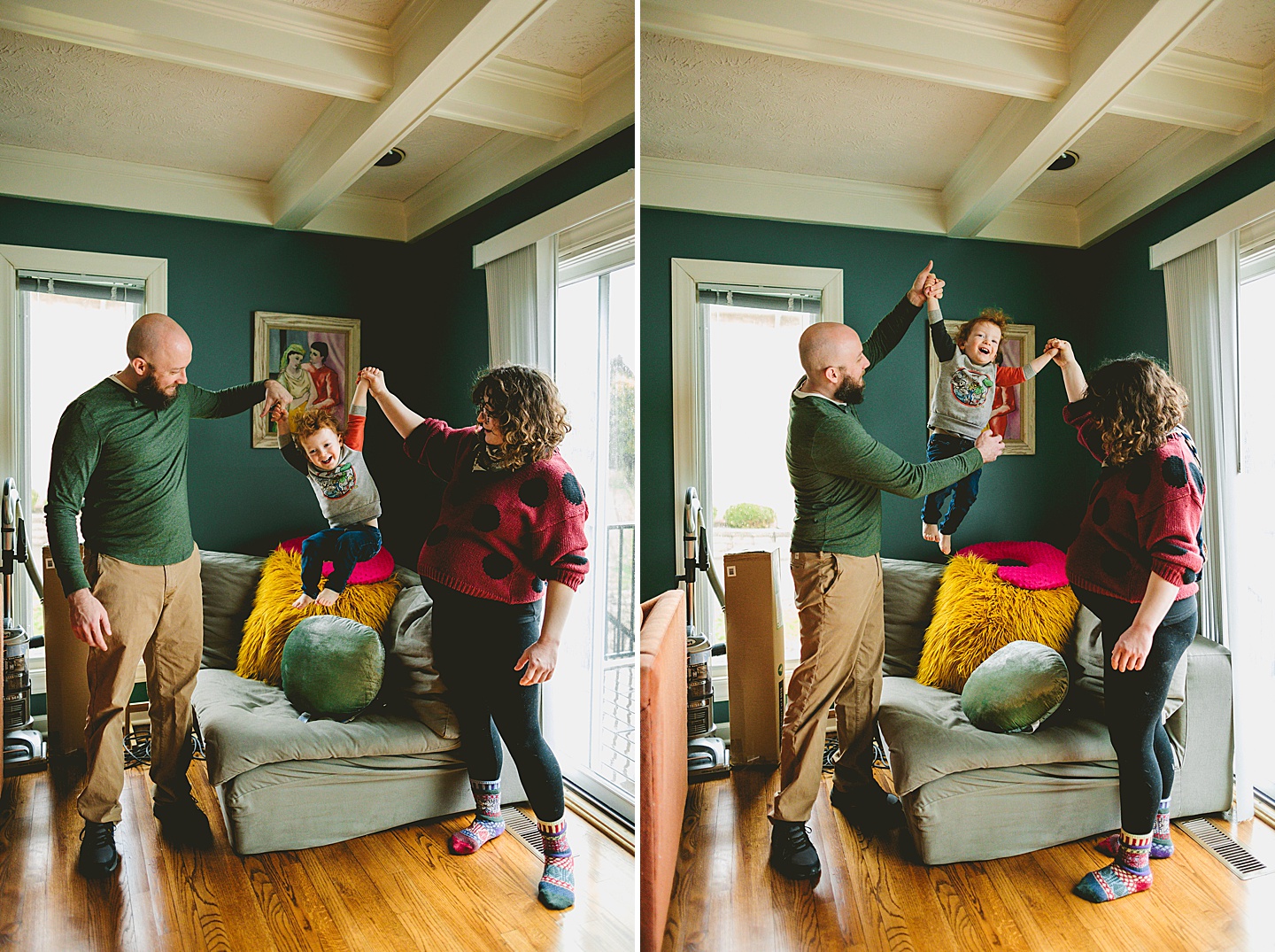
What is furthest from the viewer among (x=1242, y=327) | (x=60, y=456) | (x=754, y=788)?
(x=754, y=788)

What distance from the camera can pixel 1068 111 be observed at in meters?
1.15

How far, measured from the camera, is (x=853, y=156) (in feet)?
4.07

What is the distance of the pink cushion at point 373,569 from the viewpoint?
1.23 metres

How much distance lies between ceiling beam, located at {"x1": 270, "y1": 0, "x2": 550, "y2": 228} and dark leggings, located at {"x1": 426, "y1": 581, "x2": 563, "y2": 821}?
0.60m

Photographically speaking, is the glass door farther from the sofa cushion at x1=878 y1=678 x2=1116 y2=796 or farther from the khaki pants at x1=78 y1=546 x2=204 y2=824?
the khaki pants at x1=78 y1=546 x2=204 y2=824

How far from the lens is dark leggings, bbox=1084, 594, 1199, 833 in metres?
1.18

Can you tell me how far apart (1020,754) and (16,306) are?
1.46m

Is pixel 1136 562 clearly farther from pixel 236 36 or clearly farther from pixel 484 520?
pixel 236 36

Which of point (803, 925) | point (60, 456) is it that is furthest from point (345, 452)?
point (803, 925)

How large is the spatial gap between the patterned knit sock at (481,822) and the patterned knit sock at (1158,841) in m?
0.89

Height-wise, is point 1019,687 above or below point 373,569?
below

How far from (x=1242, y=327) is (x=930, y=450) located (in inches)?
19.3

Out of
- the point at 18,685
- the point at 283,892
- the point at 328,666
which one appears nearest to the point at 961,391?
the point at 328,666

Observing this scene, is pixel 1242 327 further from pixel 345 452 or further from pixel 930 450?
pixel 345 452
